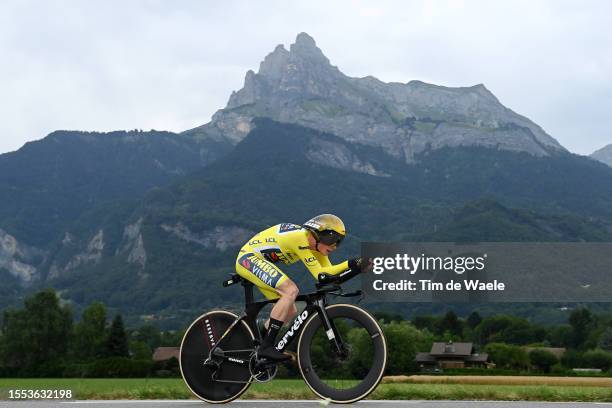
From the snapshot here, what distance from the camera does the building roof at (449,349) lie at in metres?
92.6

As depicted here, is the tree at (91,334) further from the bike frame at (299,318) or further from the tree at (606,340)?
the bike frame at (299,318)

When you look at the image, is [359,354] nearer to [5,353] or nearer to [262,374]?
[262,374]

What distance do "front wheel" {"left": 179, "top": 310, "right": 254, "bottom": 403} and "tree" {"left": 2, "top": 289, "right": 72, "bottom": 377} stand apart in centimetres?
10764

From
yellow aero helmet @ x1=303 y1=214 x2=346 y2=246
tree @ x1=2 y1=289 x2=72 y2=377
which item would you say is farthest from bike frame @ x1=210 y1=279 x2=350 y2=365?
tree @ x1=2 y1=289 x2=72 y2=377

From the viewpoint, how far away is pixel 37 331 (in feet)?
393

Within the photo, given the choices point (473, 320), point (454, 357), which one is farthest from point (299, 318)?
point (473, 320)

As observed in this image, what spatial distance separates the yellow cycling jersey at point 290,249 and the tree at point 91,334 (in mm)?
88427

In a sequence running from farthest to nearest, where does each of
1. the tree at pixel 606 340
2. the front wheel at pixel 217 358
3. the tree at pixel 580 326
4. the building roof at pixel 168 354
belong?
the tree at pixel 580 326, the tree at pixel 606 340, the building roof at pixel 168 354, the front wheel at pixel 217 358

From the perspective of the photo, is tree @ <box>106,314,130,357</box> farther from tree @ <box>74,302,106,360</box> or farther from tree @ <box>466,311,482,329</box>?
tree @ <box>466,311,482,329</box>

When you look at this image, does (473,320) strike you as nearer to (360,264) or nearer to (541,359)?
(541,359)

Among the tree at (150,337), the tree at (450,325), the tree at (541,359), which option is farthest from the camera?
the tree at (150,337)

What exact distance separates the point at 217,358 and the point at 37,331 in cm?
11434

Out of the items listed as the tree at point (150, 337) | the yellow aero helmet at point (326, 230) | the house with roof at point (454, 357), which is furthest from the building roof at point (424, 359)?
the tree at point (150, 337)

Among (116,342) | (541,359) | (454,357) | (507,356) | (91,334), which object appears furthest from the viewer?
(91,334)
